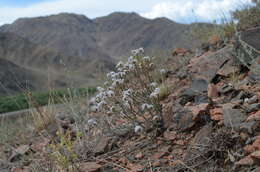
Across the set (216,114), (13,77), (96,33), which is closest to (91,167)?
(216,114)

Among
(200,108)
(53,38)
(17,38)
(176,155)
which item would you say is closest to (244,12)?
(200,108)

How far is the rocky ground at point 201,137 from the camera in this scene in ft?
8.45

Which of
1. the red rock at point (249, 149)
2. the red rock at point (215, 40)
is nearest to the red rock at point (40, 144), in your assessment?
the red rock at point (249, 149)

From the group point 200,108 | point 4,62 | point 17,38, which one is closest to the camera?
point 200,108

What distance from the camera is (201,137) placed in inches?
113

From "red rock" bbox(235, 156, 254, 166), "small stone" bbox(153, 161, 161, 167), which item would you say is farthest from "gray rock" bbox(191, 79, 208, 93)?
"red rock" bbox(235, 156, 254, 166)

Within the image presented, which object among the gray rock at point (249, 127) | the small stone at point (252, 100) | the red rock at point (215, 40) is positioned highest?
the red rock at point (215, 40)

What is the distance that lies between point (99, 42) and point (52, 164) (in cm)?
8135

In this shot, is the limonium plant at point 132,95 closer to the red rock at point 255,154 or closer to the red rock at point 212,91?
the red rock at point 212,91

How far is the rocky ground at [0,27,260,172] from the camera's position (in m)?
2.57

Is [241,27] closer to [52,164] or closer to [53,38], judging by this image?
[52,164]

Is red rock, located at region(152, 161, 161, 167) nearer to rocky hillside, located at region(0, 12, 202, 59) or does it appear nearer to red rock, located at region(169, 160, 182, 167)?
red rock, located at region(169, 160, 182, 167)

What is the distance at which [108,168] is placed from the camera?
319 cm

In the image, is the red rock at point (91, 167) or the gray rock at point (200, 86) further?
the gray rock at point (200, 86)
